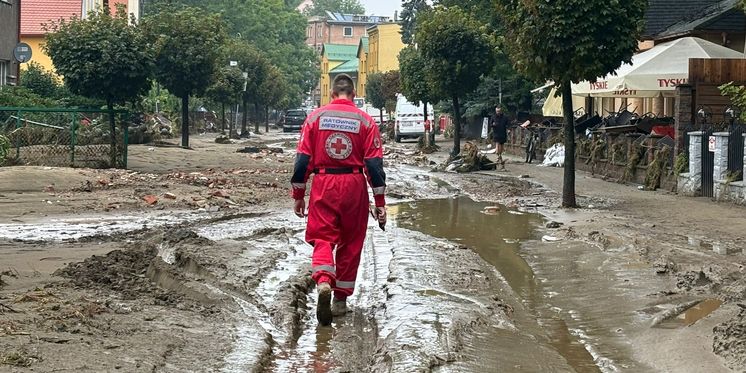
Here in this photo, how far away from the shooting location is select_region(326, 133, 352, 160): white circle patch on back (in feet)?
27.6

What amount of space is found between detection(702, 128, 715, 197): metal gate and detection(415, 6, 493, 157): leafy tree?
16.0 m

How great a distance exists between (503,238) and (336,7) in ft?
606

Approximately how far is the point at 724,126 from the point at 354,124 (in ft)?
43.2

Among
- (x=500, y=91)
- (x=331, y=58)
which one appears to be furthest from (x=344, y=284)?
(x=331, y=58)

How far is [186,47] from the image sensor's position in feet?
120

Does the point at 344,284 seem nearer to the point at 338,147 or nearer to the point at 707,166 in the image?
the point at 338,147

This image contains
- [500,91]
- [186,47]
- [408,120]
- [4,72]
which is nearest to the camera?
[4,72]

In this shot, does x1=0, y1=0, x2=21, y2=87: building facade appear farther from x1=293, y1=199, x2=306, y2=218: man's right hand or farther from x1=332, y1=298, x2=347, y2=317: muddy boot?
x1=332, y1=298, x2=347, y2=317: muddy boot

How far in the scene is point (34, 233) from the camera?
13.5 meters

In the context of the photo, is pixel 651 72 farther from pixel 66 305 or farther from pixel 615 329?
pixel 66 305

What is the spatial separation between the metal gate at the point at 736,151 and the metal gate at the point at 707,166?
0.69m

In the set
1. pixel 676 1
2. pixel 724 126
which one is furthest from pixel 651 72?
pixel 676 1

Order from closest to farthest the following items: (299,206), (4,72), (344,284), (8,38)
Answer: (344,284) → (299,206) → (8,38) → (4,72)

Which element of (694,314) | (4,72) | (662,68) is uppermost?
(4,72)
